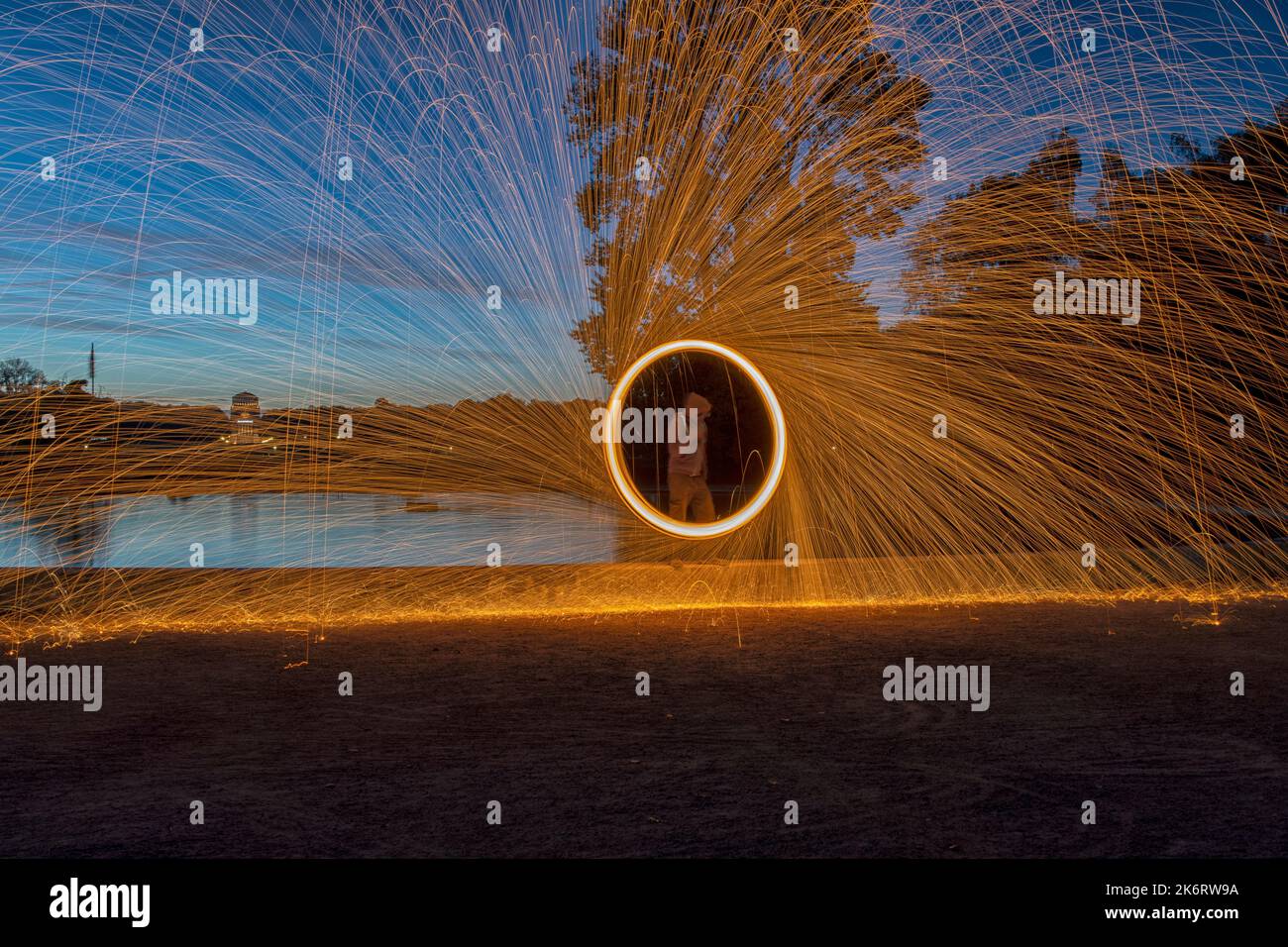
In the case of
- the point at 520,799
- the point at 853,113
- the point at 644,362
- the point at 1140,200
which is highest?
the point at 853,113

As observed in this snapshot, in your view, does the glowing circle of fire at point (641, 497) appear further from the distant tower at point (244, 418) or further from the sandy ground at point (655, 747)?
the distant tower at point (244, 418)

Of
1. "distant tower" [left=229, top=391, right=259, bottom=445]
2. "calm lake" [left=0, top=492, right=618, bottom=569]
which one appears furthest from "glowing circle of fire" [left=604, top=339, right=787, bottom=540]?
"distant tower" [left=229, top=391, right=259, bottom=445]

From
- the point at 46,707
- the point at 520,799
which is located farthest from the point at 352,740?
the point at 46,707

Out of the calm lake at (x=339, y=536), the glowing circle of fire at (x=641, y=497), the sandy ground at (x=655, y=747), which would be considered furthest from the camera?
the calm lake at (x=339, y=536)

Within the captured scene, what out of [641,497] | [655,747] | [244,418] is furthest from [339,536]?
[655,747]

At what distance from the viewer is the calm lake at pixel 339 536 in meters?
9.52

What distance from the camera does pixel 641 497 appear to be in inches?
337

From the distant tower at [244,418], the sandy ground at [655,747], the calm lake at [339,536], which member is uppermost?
the distant tower at [244,418]

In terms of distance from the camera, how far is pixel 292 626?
791cm

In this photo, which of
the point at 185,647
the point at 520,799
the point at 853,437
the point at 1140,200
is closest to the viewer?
the point at 520,799

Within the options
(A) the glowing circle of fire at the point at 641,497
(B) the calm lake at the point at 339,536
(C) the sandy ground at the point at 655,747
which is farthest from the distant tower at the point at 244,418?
(A) the glowing circle of fire at the point at 641,497

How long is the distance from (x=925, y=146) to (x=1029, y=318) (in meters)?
1.73

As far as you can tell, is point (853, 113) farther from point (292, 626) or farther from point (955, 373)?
point (292, 626)

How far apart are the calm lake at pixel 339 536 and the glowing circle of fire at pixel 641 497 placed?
1098mm
